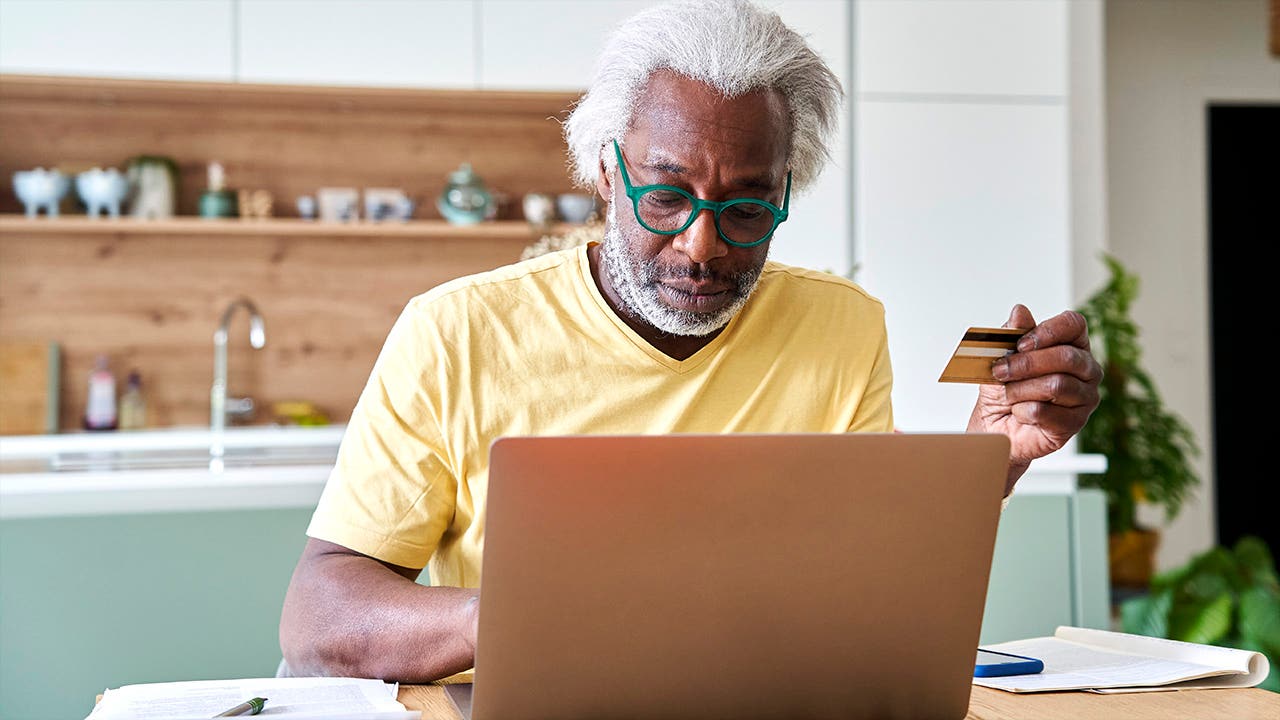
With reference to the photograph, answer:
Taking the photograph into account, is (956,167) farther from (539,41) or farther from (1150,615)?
(1150,615)

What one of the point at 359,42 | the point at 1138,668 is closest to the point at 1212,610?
the point at 1138,668

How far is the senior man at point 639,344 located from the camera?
1.28m

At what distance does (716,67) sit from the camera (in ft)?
4.35

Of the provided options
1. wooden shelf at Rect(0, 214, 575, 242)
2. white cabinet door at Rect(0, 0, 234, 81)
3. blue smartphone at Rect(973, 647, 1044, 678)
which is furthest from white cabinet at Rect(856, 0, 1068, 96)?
blue smartphone at Rect(973, 647, 1044, 678)

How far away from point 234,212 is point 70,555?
2422mm

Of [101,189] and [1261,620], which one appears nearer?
[1261,620]

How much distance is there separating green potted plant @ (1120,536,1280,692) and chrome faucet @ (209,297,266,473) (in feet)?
9.11

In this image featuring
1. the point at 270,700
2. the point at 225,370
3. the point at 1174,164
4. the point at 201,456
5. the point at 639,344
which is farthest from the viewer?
the point at 1174,164

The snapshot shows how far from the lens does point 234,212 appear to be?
409 cm

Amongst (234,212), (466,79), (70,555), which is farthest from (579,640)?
(234,212)

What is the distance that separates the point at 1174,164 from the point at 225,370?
3.90 m

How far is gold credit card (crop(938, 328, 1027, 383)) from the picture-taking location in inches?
42.8

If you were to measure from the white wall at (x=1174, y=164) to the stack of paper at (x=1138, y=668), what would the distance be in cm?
428

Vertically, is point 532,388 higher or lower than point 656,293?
lower
